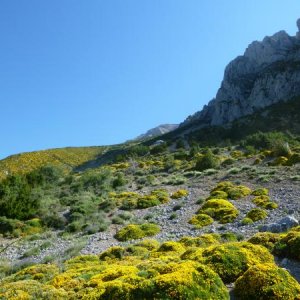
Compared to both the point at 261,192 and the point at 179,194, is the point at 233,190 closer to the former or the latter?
the point at 261,192

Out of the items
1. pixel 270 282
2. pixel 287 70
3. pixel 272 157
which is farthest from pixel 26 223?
pixel 287 70

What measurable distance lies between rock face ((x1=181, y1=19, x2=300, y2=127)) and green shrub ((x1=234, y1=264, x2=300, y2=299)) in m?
81.3

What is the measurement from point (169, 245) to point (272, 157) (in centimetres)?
3024

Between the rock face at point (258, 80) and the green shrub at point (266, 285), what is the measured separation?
81.3m

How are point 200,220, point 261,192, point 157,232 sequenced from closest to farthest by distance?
point 157,232, point 200,220, point 261,192

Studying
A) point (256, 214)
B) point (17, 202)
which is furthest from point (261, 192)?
point (17, 202)

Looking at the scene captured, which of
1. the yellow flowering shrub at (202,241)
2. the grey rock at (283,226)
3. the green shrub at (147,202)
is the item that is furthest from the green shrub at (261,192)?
the yellow flowering shrub at (202,241)

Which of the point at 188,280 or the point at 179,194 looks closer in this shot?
the point at 188,280

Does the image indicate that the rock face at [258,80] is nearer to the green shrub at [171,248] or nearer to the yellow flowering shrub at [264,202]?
the yellow flowering shrub at [264,202]

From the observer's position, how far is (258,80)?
94.8 m

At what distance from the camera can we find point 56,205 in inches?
1217

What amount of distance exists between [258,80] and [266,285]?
3526 inches

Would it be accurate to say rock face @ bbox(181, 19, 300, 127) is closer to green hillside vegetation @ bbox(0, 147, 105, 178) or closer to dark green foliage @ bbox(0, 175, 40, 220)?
green hillside vegetation @ bbox(0, 147, 105, 178)

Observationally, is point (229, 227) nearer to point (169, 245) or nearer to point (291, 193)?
point (169, 245)
